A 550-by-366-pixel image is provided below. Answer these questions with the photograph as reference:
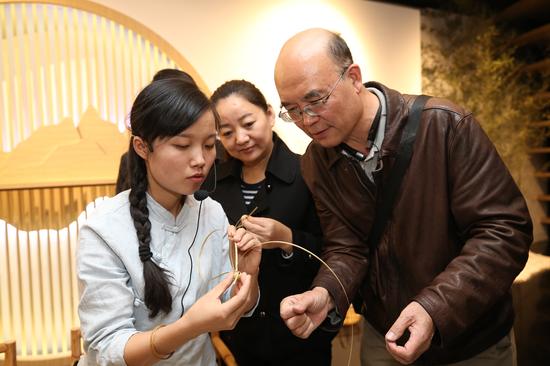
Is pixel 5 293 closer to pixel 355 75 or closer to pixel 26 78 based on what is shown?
pixel 26 78

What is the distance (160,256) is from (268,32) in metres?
2.92

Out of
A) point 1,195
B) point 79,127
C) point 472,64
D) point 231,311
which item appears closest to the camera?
point 231,311

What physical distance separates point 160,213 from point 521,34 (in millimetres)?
6295

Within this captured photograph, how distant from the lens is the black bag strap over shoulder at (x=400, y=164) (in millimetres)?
1420

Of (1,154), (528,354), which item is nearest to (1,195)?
(1,154)

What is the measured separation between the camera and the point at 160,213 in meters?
1.33

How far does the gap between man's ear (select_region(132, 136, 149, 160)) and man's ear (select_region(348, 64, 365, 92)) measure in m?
0.66

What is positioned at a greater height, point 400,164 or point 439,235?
point 400,164

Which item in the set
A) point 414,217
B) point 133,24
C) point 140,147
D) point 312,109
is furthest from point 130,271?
point 133,24

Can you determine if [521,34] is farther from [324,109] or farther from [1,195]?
[1,195]

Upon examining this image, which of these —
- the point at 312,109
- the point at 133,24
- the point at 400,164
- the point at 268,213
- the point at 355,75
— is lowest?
the point at 268,213

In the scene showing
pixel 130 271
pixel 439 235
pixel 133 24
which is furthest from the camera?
pixel 133 24

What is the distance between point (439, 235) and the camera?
4.61 ft

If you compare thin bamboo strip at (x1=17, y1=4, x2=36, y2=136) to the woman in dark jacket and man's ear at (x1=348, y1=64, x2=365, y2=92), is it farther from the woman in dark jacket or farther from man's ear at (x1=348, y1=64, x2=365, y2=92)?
man's ear at (x1=348, y1=64, x2=365, y2=92)
